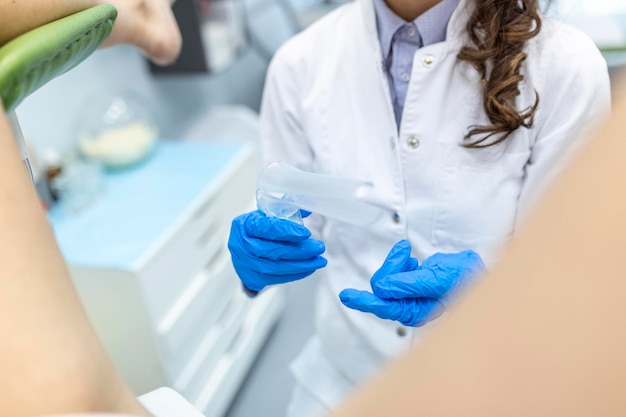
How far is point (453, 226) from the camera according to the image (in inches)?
35.3

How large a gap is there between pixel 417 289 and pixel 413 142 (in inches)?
10.0

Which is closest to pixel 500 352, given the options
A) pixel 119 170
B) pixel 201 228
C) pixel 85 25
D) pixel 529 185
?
pixel 85 25

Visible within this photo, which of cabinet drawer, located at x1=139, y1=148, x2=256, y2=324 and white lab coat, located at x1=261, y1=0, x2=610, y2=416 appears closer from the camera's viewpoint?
white lab coat, located at x1=261, y1=0, x2=610, y2=416

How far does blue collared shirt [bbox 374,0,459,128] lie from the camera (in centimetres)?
88

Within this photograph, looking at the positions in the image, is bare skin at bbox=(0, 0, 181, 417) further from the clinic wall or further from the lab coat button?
the clinic wall

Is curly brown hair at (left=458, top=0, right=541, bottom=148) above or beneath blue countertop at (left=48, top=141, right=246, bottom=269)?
above

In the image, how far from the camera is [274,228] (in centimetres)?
82

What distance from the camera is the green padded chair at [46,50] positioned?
17.8 inches

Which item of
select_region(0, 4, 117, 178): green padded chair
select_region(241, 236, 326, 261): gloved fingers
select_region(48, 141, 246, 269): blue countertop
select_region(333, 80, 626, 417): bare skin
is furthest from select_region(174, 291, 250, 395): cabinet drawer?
select_region(333, 80, 626, 417): bare skin

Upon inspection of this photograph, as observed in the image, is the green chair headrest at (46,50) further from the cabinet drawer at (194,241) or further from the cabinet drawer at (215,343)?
the cabinet drawer at (215,343)

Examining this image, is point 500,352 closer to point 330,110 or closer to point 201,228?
point 330,110

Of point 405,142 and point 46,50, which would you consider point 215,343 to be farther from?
point 46,50

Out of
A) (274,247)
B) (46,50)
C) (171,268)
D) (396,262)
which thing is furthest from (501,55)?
(171,268)

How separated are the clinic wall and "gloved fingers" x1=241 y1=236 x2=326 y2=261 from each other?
1.04m
